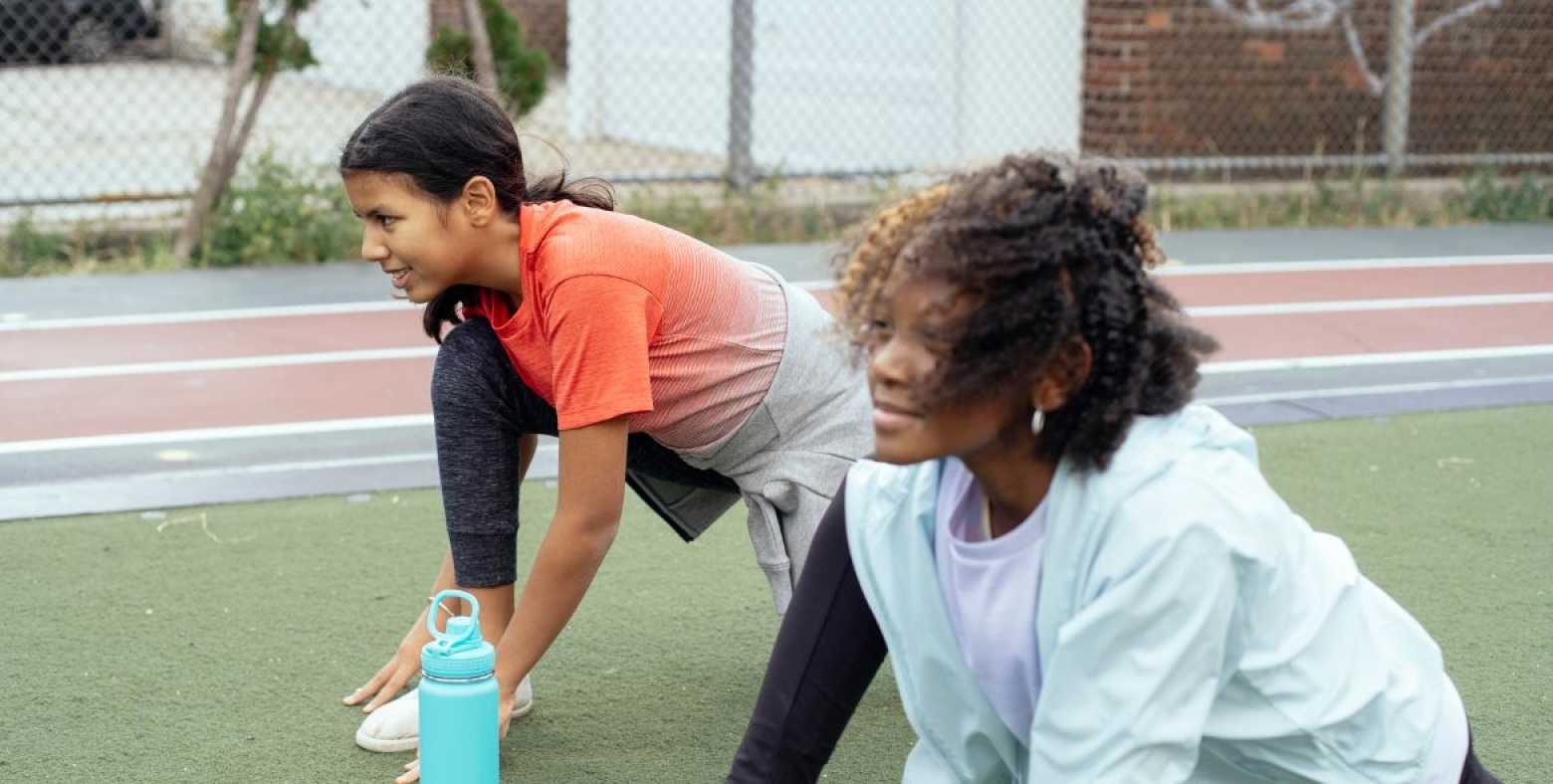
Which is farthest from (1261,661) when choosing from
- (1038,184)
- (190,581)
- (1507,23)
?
(1507,23)

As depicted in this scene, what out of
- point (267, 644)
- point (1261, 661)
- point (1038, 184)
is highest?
point (1038, 184)

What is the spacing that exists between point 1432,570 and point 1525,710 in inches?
30.0

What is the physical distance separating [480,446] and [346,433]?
224 centimetres

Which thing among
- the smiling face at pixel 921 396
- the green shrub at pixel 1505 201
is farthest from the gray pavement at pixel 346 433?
the green shrub at pixel 1505 201

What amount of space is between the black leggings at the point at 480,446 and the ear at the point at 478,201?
0.26 m

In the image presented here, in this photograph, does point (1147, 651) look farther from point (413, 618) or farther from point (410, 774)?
point (413, 618)

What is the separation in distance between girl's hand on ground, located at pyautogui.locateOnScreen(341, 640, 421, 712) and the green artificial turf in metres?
0.04

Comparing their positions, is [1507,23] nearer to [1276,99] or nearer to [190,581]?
[1276,99]

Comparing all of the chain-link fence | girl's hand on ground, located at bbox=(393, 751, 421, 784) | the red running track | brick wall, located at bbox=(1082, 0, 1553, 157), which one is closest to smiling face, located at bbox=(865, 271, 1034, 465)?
girl's hand on ground, located at bbox=(393, 751, 421, 784)

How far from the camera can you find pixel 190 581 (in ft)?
11.9

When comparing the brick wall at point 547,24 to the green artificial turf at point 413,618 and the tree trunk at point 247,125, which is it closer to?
the tree trunk at point 247,125

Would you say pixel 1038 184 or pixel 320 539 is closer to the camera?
pixel 1038 184

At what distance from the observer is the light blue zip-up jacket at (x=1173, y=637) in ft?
5.64

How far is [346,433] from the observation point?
497 centimetres
